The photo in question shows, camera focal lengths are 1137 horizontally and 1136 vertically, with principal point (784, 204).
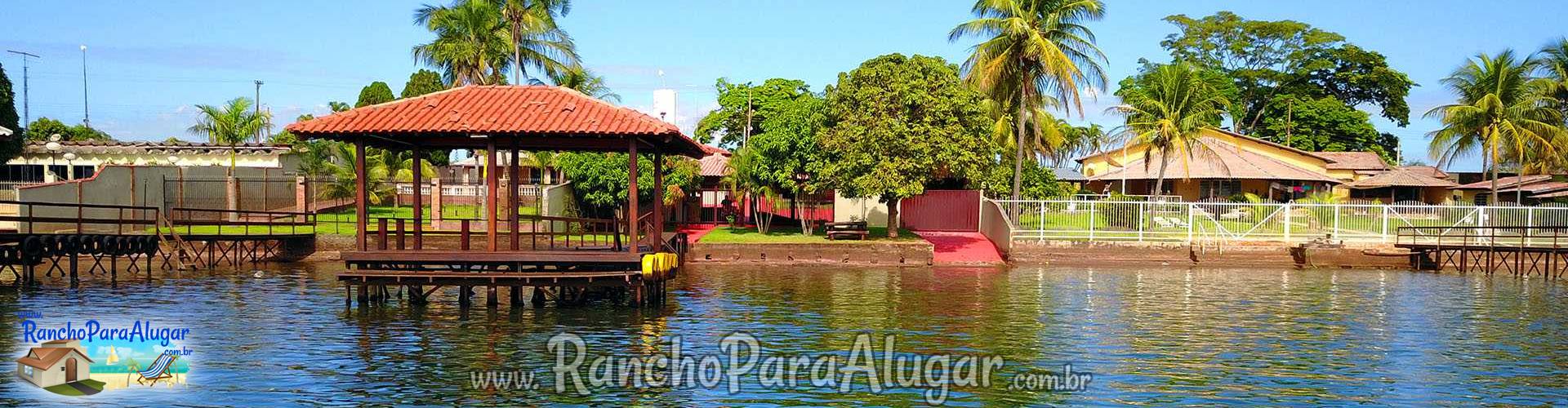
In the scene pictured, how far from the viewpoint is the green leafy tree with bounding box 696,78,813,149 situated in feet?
161

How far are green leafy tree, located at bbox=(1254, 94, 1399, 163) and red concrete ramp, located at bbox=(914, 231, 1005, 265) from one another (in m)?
40.6

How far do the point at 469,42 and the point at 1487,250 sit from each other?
3486cm

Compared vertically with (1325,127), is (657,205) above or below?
below

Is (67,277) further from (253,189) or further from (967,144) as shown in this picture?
(967,144)

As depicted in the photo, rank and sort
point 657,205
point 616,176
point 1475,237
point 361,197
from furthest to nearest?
point 616,176 < point 1475,237 < point 657,205 < point 361,197

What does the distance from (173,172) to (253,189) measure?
297 cm

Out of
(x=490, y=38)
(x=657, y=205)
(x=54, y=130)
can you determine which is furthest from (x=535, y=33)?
(x=54, y=130)

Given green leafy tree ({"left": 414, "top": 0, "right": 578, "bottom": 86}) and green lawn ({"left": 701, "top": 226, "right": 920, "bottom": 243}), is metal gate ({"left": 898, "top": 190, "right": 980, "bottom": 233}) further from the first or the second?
green leafy tree ({"left": 414, "top": 0, "right": 578, "bottom": 86})

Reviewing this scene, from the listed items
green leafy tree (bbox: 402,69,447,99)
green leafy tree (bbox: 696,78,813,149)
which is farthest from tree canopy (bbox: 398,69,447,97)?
green leafy tree (bbox: 696,78,813,149)

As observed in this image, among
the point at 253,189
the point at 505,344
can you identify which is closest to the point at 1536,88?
the point at 505,344

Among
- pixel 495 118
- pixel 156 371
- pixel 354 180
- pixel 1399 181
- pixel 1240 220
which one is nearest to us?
pixel 156 371

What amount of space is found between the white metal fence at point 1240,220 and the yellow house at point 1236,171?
13976 mm

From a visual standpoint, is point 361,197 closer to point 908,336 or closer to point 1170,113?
point 908,336

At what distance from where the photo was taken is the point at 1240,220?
126 ft
